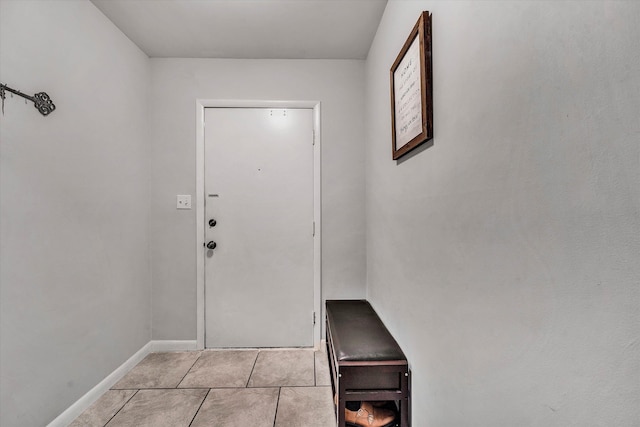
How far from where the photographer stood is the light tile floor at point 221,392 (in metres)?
1.67

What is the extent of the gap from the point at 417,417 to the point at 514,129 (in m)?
1.30

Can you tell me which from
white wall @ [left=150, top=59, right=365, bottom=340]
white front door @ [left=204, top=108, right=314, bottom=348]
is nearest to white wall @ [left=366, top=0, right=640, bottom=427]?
white wall @ [left=150, top=59, right=365, bottom=340]

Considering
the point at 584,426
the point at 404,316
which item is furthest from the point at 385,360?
the point at 584,426

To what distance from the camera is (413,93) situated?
1322 millimetres

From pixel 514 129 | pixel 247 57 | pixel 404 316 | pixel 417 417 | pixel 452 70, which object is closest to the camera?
pixel 514 129

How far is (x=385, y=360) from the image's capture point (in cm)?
143

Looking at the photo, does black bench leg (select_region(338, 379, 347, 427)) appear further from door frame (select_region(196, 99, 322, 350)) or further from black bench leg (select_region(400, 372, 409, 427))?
door frame (select_region(196, 99, 322, 350))

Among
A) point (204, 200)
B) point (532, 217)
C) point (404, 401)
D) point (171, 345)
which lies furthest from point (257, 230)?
point (532, 217)

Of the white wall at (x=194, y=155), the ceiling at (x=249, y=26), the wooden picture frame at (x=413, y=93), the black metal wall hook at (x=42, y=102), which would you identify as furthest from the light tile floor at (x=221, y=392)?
the ceiling at (x=249, y=26)

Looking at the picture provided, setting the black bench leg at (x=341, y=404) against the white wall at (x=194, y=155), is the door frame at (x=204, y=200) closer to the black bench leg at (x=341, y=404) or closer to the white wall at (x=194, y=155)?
the white wall at (x=194, y=155)

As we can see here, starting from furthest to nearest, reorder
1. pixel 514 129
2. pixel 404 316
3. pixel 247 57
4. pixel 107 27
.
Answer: pixel 247 57, pixel 107 27, pixel 404 316, pixel 514 129

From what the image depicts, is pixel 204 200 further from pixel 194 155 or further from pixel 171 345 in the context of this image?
pixel 171 345

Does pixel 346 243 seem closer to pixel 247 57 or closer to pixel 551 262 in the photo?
pixel 247 57

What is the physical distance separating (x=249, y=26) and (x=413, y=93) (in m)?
1.42
